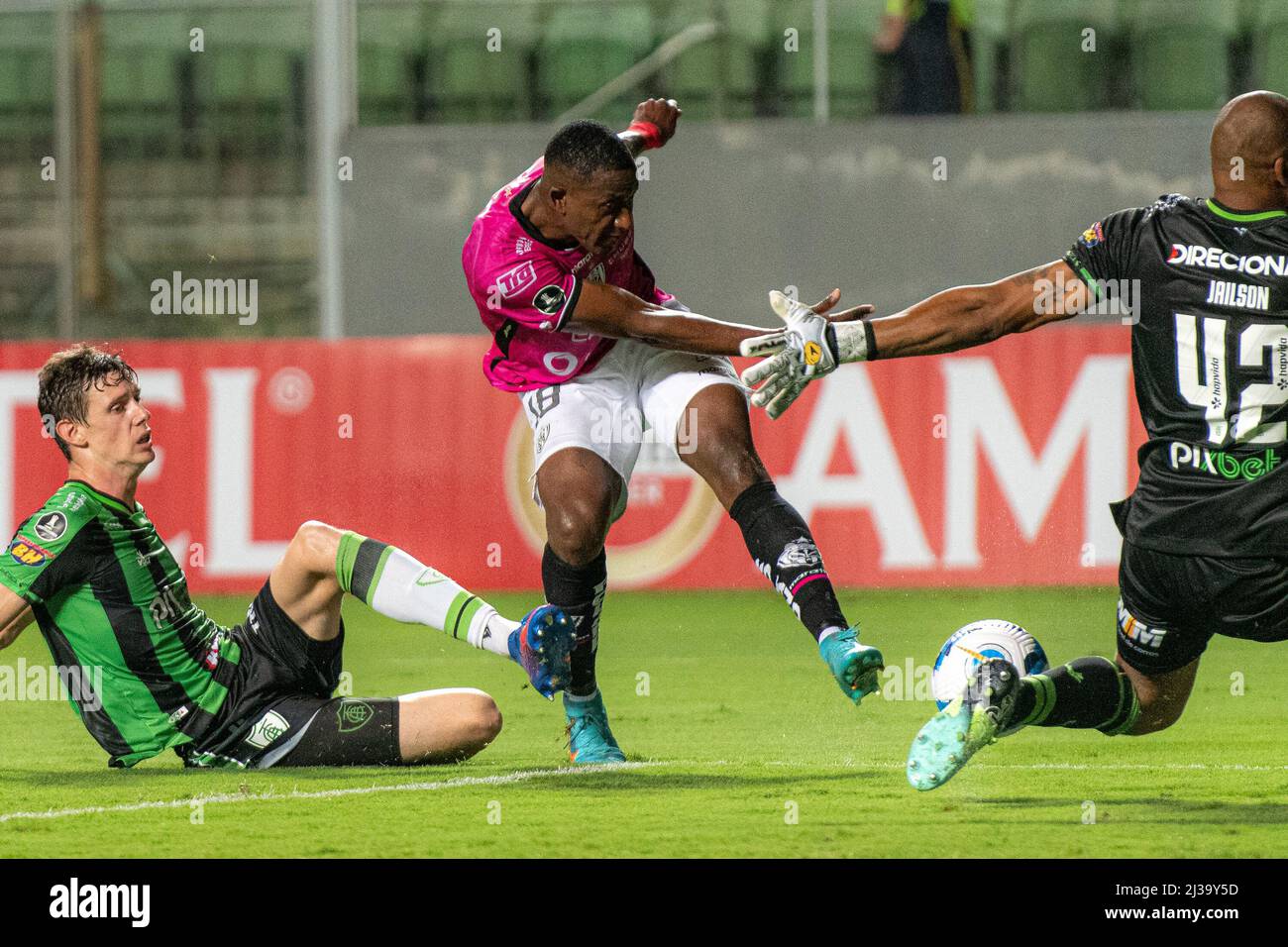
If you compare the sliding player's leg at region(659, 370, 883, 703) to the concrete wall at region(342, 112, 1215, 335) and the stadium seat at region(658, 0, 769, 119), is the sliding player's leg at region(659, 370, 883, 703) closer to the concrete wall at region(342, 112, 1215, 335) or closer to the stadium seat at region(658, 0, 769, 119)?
the concrete wall at region(342, 112, 1215, 335)

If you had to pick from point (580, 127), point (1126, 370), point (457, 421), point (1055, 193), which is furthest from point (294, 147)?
point (580, 127)

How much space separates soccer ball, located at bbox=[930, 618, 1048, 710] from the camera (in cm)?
467

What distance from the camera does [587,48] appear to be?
567 inches

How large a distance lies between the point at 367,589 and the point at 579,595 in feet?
2.22

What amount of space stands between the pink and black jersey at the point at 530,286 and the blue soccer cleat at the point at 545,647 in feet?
3.14

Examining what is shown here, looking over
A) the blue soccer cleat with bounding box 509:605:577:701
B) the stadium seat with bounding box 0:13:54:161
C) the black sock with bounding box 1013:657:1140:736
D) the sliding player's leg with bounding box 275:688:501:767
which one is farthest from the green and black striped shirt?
the stadium seat with bounding box 0:13:54:161

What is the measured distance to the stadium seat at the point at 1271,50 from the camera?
13.5m

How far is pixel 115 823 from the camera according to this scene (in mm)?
4789

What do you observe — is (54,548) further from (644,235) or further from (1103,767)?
(644,235)

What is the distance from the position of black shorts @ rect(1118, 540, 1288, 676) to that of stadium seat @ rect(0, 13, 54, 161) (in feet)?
38.0

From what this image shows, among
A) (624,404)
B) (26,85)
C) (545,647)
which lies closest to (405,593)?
(545,647)

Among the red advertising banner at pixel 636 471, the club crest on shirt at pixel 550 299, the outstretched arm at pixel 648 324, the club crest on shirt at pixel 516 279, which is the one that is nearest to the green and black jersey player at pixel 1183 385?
the outstretched arm at pixel 648 324

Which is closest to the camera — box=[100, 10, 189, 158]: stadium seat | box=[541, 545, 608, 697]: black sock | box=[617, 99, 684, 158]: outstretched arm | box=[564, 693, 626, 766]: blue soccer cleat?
box=[541, 545, 608, 697]: black sock

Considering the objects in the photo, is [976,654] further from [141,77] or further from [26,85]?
[26,85]
